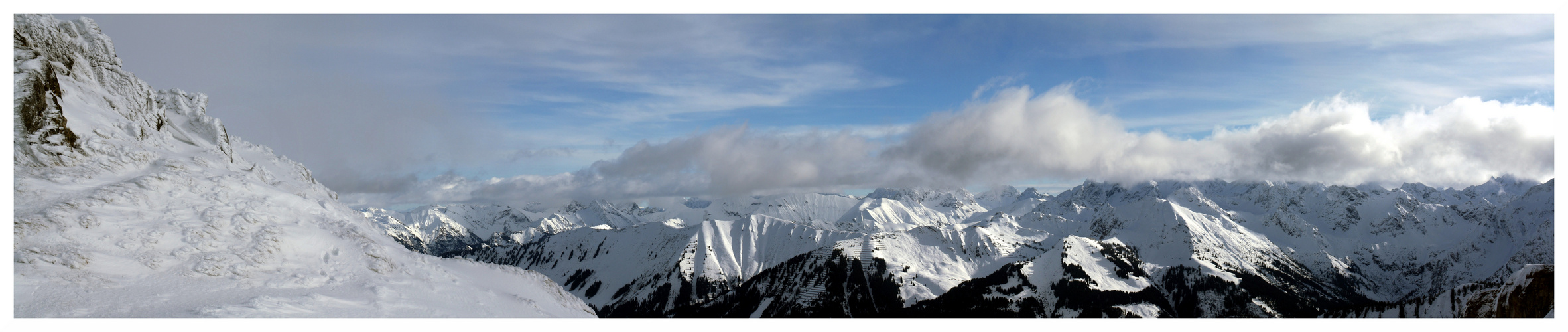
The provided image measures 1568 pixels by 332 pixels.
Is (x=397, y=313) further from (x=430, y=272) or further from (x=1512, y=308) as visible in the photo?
(x=1512, y=308)

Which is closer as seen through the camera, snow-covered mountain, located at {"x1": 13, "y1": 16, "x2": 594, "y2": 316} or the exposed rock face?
snow-covered mountain, located at {"x1": 13, "y1": 16, "x2": 594, "y2": 316}

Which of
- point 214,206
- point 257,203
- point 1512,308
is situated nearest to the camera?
point 214,206

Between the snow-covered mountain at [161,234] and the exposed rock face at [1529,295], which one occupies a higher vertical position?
the snow-covered mountain at [161,234]

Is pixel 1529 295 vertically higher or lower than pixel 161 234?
lower

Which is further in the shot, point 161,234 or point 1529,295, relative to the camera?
point 1529,295

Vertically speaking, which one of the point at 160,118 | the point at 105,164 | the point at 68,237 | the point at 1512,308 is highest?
the point at 160,118

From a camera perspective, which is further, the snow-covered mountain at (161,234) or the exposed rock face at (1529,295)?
the exposed rock face at (1529,295)

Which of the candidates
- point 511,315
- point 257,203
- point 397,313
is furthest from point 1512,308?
point 257,203

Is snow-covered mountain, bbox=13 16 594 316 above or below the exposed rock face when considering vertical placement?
above
